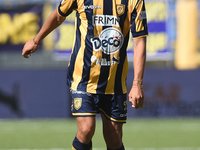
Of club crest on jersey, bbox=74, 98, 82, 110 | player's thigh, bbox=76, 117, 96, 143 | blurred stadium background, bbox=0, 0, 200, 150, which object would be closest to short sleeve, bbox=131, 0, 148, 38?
club crest on jersey, bbox=74, 98, 82, 110

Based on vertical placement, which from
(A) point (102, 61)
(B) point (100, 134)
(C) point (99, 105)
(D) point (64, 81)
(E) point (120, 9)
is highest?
(E) point (120, 9)

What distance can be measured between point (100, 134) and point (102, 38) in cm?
381

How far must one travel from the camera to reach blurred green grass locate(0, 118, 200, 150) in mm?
6496

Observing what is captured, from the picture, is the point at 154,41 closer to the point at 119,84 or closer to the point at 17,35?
the point at 17,35

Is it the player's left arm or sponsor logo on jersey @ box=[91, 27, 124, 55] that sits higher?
sponsor logo on jersey @ box=[91, 27, 124, 55]

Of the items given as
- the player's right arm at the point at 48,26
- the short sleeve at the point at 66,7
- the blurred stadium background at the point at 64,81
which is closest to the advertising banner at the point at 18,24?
the blurred stadium background at the point at 64,81

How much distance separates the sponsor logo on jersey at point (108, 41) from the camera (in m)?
4.05

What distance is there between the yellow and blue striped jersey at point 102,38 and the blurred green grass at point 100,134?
2.31m

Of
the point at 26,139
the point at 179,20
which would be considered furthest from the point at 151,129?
the point at 179,20

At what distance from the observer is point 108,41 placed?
4.06m

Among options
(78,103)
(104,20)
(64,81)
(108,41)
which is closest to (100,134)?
(64,81)

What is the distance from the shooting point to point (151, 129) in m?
8.01

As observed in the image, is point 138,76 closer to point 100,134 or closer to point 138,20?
point 138,20

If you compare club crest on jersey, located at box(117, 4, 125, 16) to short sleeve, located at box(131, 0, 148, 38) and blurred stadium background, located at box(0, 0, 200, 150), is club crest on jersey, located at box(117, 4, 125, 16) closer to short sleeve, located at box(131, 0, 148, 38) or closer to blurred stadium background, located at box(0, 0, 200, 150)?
short sleeve, located at box(131, 0, 148, 38)
